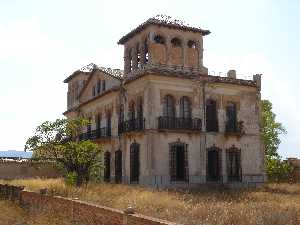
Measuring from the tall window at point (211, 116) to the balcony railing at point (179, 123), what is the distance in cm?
109

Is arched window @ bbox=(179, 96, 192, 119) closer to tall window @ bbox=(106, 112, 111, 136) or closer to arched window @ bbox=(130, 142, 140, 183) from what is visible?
arched window @ bbox=(130, 142, 140, 183)

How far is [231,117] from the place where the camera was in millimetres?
30453

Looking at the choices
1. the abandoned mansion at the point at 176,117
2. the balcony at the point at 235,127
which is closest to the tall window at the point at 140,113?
the abandoned mansion at the point at 176,117

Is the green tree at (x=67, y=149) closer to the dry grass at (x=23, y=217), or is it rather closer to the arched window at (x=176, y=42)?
the dry grass at (x=23, y=217)

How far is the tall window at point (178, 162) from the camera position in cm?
2767

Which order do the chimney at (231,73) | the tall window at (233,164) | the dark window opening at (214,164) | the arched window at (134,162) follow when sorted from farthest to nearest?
the chimney at (231,73)
the tall window at (233,164)
the dark window opening at (214,164)
the arched window at (134,162)

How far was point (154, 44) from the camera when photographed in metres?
29.4

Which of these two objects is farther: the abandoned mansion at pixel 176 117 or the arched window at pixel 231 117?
the arched window at pixel 231 117

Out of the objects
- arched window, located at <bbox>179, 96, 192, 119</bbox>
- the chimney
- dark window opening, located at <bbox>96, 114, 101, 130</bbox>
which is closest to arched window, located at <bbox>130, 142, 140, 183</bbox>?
arched window, located at <bbox>179, 96, 192, 119</bbox>

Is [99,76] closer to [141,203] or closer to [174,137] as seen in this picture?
[174,137]

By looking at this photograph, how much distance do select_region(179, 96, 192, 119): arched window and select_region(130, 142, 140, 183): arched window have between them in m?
3.61

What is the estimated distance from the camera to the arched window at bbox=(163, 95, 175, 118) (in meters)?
28.2

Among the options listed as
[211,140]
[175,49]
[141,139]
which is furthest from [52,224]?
[175,49]

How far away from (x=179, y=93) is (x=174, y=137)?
2903 millimetres
